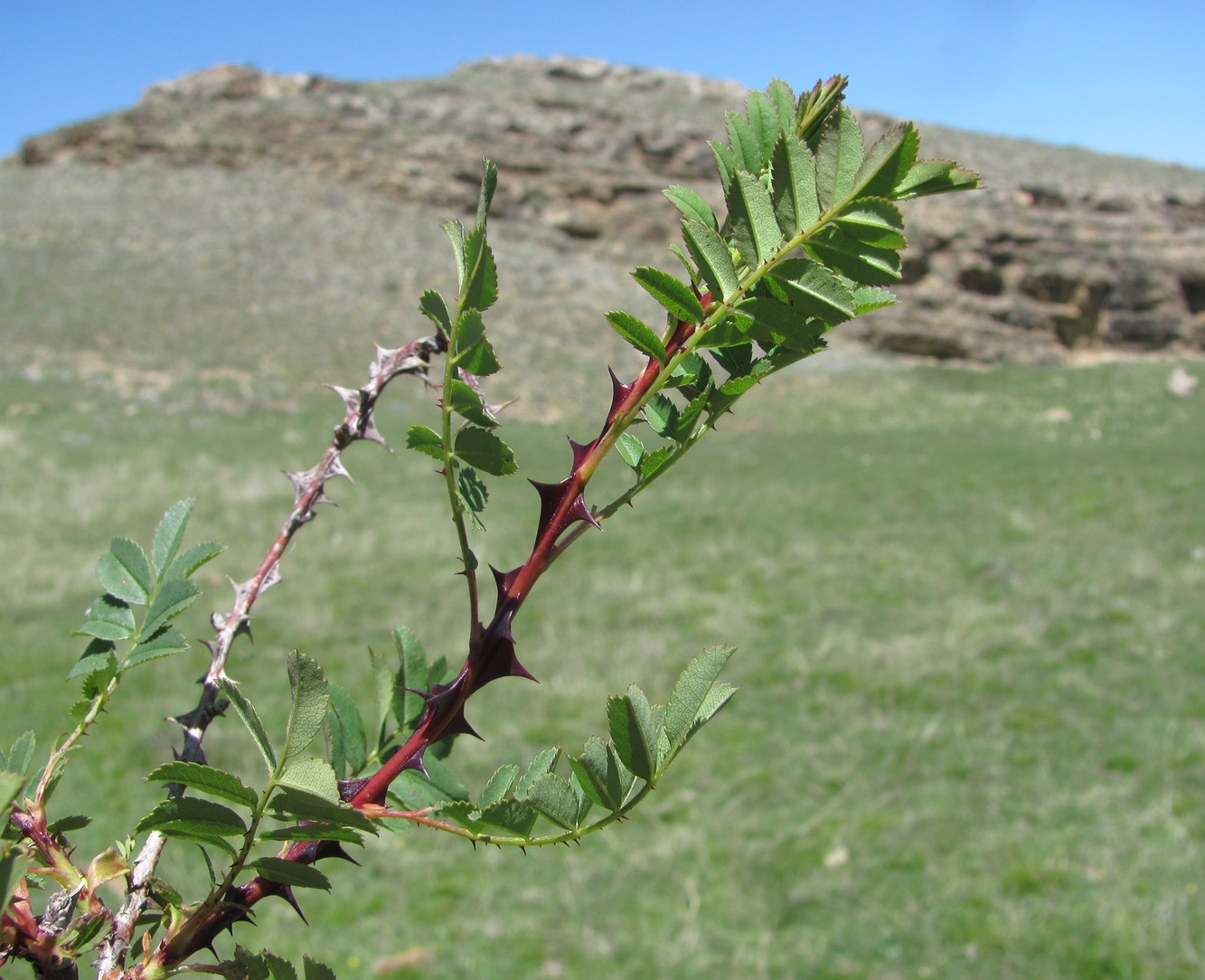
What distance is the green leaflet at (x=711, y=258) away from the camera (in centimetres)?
49

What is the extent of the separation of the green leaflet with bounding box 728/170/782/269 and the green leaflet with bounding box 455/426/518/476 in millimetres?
180

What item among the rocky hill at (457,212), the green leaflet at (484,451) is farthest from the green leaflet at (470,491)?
the rocky hill at (457,212)

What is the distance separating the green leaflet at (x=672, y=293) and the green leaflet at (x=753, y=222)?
4 cm

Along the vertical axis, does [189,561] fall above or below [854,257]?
below

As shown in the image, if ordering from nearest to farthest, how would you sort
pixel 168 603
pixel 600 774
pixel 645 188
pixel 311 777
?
1. pixel 311 777
2. pixel 600 774
3. pixel 168 603
4. pixel 645 188

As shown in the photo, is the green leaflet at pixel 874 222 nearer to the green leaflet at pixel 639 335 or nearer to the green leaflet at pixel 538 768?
the green leaflet at pixel 639 335

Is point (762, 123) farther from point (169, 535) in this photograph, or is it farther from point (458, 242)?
point (169, 535)

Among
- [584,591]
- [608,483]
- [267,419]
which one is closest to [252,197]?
[267,419]

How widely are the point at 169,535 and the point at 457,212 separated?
28.5 metres

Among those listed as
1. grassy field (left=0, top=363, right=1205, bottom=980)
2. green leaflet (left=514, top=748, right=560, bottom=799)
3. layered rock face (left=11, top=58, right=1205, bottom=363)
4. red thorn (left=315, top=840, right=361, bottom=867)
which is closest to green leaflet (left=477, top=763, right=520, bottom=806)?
green leaflet (left=514, top=748, right=560, bottom=799)

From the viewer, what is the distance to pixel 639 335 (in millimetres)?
516

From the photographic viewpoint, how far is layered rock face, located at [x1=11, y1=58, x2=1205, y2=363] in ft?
85.8

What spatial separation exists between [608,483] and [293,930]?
9.74 m

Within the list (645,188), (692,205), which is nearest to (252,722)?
(692,205)
